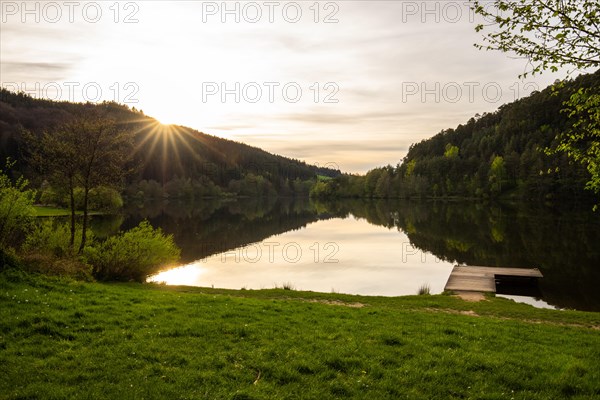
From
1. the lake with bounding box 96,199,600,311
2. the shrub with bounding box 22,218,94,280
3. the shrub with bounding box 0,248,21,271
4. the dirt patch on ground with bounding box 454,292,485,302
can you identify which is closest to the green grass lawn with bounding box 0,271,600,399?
the shrub with bounding box 0,248,21,271

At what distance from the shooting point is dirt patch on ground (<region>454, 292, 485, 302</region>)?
25.7 m

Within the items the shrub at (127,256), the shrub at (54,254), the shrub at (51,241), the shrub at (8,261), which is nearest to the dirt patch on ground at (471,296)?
the shrub at (127,256)

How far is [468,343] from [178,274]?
2838cm

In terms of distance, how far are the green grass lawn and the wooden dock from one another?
12.7 meters

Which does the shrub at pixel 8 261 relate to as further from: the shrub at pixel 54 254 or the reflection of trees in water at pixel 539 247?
the reflection of trees in water at pixel 539 247

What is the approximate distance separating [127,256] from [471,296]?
69.5 ft

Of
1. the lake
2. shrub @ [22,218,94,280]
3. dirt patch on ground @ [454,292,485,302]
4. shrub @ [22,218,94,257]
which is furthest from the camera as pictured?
the lake

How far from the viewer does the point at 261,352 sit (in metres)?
11.1

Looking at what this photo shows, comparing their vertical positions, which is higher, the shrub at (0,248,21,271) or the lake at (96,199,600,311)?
the shrub at (0,248,21,271)

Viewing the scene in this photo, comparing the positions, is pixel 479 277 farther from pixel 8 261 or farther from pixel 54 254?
pixel 8 261

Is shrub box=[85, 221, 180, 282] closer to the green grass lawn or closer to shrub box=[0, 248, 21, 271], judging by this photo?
shrub box=[0, 248, 21, 271]

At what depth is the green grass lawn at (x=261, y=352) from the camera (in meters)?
9.04

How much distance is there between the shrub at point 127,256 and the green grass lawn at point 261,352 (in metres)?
10.4

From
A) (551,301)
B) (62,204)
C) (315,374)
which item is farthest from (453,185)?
(315,374)
